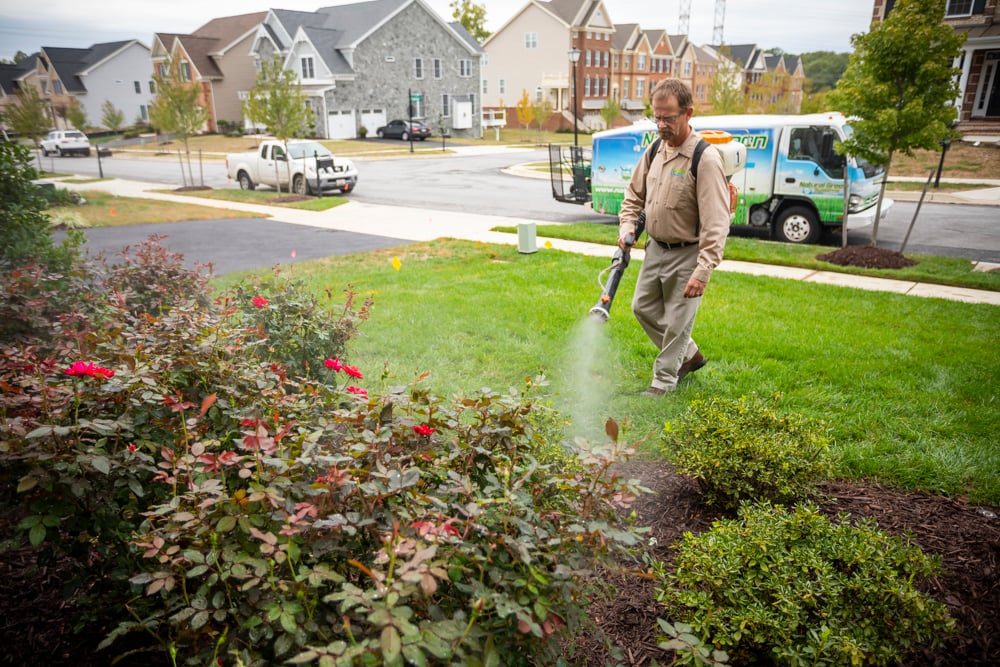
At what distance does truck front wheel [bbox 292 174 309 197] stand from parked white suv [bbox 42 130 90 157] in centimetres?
2987

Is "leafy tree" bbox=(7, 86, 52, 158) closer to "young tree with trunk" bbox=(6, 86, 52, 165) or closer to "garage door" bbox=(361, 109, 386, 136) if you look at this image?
"young tree with trunk" bbox=(6, 86, 52, 165)

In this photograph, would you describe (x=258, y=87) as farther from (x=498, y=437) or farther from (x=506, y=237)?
(x=498, y=437)

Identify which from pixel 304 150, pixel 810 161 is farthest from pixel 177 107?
pixel 810 161

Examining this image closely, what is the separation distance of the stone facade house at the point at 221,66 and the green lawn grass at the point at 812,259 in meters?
46.3

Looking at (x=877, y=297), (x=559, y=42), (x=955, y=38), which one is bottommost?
(x=877, y=297)

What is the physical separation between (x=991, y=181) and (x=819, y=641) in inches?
962

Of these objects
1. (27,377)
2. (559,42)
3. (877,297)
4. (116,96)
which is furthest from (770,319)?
(116,96)

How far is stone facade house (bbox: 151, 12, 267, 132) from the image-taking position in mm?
51469

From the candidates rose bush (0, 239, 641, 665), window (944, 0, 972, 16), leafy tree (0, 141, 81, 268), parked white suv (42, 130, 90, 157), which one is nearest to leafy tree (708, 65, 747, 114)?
window (944, 0, 972, 16)

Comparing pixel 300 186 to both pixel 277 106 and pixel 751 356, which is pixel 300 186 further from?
pixel 751 356

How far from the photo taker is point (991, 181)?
21.0m

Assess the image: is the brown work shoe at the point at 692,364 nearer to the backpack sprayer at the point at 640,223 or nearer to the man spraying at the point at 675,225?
the man spraying at the point at 675,225

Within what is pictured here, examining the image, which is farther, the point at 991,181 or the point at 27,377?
the point at 991,181

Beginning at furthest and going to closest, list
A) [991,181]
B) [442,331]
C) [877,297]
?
[991,181], [877,297], [442,331]
